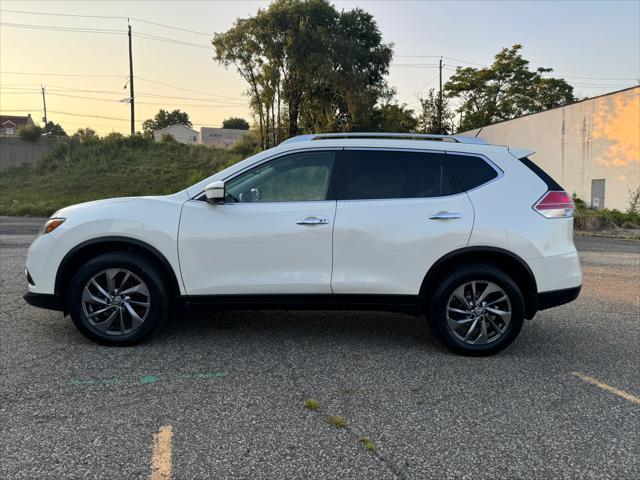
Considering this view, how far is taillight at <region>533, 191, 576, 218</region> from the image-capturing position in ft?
13.6

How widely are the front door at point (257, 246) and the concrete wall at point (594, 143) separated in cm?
1761

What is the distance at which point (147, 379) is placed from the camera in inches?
142

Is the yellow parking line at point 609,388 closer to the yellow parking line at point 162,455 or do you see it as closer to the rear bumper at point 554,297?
the rear bumper at point 554,297

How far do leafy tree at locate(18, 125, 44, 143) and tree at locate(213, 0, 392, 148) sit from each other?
43.9 ft

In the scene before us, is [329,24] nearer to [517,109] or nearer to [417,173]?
[517,109]

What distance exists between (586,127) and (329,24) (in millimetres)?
19704

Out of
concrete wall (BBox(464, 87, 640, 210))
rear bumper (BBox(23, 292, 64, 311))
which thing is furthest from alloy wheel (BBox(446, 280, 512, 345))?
concrete wall (BBox(464, 87, 640, 210))

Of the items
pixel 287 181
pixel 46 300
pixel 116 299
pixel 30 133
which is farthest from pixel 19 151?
pixel 287 181

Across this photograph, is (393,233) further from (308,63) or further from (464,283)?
(308,63)

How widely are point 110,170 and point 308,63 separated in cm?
1359

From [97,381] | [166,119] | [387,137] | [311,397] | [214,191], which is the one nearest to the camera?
[311,397]

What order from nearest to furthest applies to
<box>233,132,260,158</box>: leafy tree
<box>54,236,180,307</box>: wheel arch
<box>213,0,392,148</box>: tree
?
<box>54,236,180,307</box>: wheel arch → <box>213,0,392,148</box>: tree → <box>233,132,260,158</box>: leafy tree

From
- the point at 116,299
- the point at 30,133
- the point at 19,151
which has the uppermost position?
the point at 30,133

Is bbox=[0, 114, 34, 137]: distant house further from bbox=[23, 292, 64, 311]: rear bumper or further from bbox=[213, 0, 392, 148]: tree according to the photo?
bbox=[23, 292, 64, 311]: rear bumper
